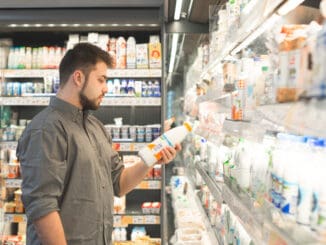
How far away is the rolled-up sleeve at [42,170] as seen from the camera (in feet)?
6.11

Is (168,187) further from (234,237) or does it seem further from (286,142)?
(286,142)

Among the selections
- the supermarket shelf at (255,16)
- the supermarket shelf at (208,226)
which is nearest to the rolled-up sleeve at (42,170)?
the supermarket shelf at (255,16)

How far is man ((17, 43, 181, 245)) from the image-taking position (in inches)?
73.8

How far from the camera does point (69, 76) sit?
2123 mm

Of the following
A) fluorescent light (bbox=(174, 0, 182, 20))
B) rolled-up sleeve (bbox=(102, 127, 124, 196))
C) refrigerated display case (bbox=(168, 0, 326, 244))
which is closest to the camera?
refrigerated display case (bbox=(168, 0, 326, 244))

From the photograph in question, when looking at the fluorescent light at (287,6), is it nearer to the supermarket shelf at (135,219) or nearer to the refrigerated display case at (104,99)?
the refrigerated display case at (104,99)

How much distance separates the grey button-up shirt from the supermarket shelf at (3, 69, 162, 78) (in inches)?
48.6

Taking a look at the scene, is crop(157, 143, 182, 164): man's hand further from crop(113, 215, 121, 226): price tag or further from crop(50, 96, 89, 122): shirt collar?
crop(113, 215, 121, 226): price tag

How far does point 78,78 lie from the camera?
6.92 ft

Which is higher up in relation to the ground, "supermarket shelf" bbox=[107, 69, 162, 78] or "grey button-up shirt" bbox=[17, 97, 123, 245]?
"supermarket shelf" bbox=[107, 69, 162, 78]

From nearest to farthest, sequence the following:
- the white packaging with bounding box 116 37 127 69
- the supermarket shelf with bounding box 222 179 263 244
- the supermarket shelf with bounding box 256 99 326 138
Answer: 1. the supermarket shelf with bounding box 256 99 326 138
2. the supermarket shelf with bounding box 222 179 263 244
3. the white packaging with bounding box 116 37 127 69

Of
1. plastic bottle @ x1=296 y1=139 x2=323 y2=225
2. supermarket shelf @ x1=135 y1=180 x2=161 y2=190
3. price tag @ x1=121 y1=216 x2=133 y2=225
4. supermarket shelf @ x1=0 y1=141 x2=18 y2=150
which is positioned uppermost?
plastic bottle @ x1=296 y1=139 x2=323 y2=225

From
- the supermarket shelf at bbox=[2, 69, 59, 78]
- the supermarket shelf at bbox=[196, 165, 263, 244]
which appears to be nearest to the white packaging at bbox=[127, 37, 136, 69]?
the supermarket shelf at bbox=[2, 69, 59, 78]

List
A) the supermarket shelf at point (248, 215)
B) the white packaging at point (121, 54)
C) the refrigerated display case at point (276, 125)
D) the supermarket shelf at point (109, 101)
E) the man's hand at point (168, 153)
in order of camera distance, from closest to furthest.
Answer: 1. the refrigerated display case at point (276, 125)
2. the supermarket shelf at point (248, 215)
3. the man's hand at point (168, 153)
4. the supermarket shelf at point (109, 101)
5. the white packaging at point (121, 54)
